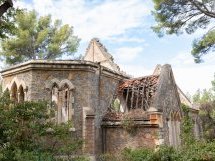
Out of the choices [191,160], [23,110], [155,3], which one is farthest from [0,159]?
[155,3]

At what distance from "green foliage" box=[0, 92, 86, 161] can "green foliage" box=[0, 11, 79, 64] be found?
2901 centimetres

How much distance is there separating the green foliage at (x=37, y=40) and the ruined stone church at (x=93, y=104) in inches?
909

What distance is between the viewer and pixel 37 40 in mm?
41312

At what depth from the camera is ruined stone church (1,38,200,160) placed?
15.8 metres

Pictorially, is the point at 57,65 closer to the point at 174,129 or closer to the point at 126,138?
the point at 126,138

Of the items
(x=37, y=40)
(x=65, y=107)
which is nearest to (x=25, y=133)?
(x=65, y=107)

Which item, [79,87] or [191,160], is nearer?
[191,160]

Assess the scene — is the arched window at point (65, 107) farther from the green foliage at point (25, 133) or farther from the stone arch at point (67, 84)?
the green foliage at point (25, 133)

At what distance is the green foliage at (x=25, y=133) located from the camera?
10477 mm

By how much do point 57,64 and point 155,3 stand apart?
8195 millimetres

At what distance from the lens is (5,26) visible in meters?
14.8

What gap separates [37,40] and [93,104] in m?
26.7

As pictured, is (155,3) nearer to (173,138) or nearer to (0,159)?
(173,138)

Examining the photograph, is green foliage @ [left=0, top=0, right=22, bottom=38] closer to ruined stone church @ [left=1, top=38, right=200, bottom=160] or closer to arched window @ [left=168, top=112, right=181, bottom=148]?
ruined stone church @ [left=1, top=38, right=200, bottom=160]
